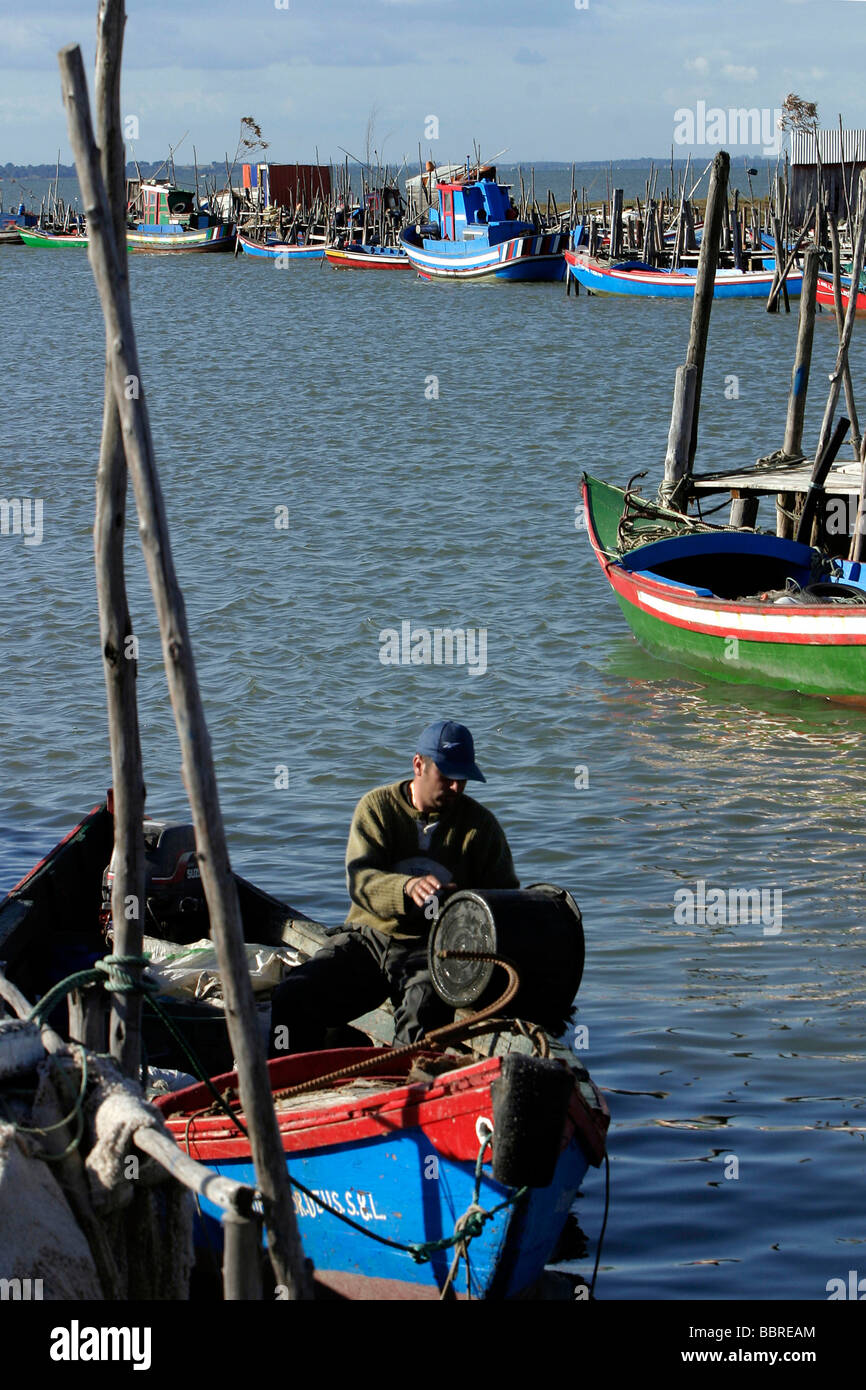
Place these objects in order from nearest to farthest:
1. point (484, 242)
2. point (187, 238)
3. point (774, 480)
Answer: point (774, 480) < point (484, 242) < point (187, 238)

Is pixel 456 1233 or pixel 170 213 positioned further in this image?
pixel 170 213

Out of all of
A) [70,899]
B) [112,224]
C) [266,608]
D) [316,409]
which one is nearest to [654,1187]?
[70,899]

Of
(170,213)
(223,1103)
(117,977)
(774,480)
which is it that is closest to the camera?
(223,1103)

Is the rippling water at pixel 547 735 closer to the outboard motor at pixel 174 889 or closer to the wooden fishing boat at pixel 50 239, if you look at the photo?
the outboard motor at pixel 174 889

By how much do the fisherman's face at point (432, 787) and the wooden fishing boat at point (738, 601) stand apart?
7079 mm

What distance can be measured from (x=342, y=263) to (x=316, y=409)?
44264 millimetres

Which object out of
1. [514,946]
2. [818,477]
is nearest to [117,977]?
[514,946]

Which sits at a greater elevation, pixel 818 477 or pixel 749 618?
pixel 818 477

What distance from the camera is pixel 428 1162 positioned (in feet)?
17.9

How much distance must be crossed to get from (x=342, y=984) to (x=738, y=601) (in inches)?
322

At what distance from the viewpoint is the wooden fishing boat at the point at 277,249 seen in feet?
260

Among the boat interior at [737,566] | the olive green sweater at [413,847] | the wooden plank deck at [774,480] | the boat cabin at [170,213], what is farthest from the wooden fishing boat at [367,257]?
the olive green sweater at [413,847]

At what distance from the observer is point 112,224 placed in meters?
4.85

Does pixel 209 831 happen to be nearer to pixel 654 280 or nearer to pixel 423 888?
pixel 423 888
